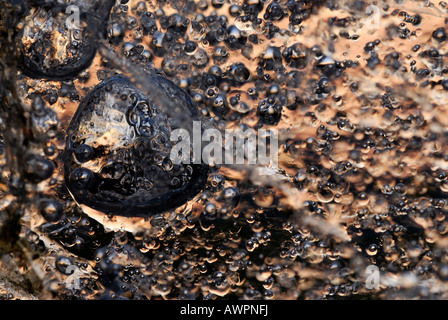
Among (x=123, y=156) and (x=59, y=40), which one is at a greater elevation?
(x=59, y=40)

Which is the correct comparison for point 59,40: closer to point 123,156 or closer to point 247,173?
point 123,156

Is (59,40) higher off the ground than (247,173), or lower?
higher

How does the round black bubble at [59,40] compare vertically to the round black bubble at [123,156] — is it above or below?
above

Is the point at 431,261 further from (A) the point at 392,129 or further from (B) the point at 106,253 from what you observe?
(B) the point at 106,253

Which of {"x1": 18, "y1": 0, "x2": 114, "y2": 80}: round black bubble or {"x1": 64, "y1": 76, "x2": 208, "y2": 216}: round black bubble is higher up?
{"x1": 18, "y1": 0, "x2": 114, "y2": 80}: round black bubble

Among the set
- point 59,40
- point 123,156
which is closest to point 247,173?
point 123,156
